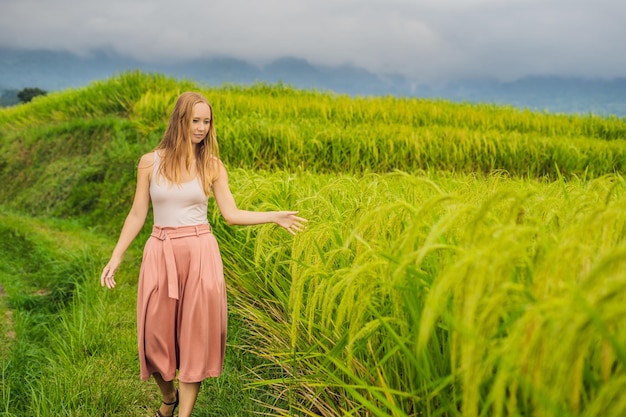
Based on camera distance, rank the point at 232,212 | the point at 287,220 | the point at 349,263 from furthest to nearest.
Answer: the point at 232,212 → the point at 287,220 → the point at 349,263

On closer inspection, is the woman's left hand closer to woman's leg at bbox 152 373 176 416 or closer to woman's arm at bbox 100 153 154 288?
woman's arm at bbox 100 153 154 288

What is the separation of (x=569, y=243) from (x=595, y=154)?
8869 millimetres

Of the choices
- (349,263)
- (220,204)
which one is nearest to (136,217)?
(220,204)

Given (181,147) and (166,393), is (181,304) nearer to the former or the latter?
(166,393)

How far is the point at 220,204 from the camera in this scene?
116 inches

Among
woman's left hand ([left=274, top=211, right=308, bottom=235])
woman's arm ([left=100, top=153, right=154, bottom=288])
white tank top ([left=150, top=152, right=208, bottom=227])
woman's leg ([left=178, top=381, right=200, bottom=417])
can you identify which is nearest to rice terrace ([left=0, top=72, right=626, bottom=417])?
woman's left hand ([left=274, top=211, right=308, bottom=235])

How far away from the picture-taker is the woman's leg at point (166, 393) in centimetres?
285

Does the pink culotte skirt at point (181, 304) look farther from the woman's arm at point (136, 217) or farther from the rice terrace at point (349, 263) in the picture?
the rice terrace at point (349, 263)

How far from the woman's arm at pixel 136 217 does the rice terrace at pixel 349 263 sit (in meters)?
0.61

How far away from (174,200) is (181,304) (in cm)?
49

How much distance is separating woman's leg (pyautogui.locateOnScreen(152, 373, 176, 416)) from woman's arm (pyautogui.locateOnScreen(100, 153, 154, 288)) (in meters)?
0.51

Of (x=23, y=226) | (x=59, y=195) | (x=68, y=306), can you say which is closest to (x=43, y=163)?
(x=59, y=195)

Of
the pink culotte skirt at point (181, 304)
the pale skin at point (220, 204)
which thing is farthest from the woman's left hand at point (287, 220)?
the pink culotte skirt at point (181, 304)

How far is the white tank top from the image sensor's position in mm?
2725
